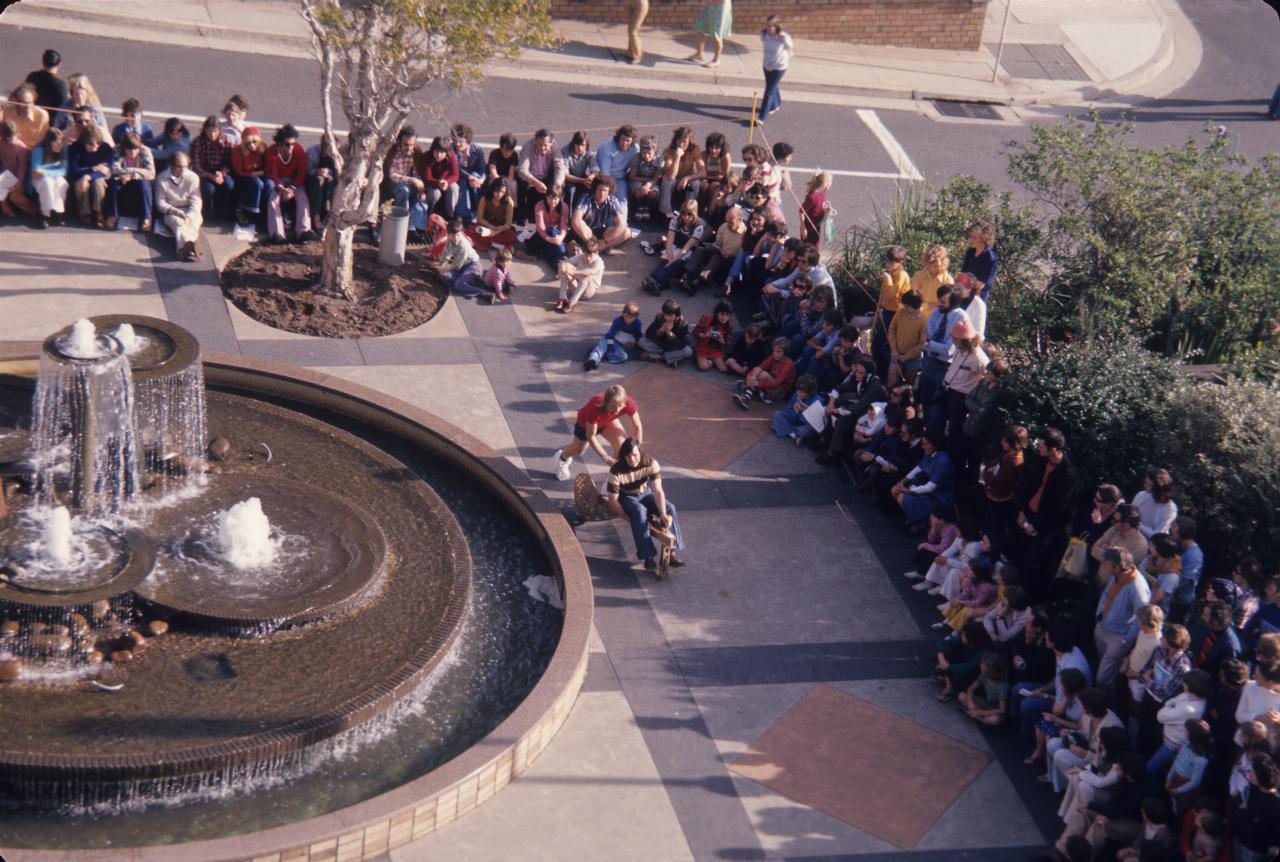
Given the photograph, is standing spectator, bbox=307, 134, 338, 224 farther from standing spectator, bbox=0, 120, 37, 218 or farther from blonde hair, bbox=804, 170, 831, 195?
blonde hair, bbox=804, 170, 831, 195

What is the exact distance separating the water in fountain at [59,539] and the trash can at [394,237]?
6340 millimetres

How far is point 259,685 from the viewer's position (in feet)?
36.6

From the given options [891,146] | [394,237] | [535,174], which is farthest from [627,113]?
[394,237]

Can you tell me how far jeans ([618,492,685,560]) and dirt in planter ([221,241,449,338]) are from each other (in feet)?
13.9

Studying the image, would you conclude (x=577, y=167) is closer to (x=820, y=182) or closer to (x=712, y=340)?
(x=820, y=182)

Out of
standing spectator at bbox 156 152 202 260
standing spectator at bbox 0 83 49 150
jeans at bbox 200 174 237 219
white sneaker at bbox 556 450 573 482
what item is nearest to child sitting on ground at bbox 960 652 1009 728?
white sneaker at bbox 556 450 573 482

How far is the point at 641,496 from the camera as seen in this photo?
44.4ft

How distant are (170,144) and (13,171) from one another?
5.49 ft

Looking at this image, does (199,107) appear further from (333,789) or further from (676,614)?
(333,789)

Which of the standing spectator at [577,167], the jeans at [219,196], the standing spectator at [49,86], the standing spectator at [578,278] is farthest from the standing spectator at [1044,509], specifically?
the standing spectator at [49,86]

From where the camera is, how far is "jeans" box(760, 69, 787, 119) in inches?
896

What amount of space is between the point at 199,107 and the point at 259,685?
1150 cm

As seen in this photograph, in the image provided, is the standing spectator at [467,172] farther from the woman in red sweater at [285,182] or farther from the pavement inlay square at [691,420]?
the pavement inlay square at [691,420]

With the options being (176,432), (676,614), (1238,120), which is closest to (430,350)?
(176,432)
